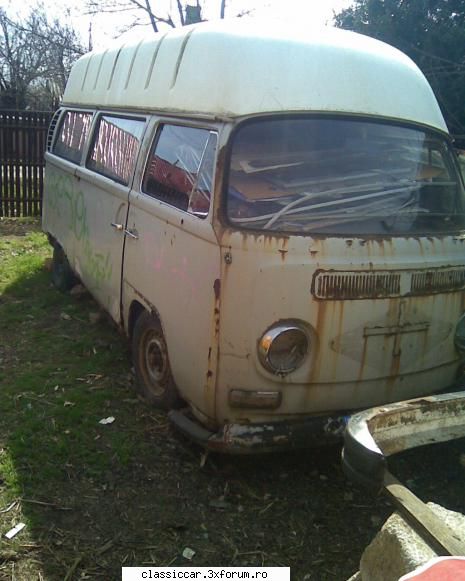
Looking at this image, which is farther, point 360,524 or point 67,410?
point 67,410

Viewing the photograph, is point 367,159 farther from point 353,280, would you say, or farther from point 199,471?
point 199,471

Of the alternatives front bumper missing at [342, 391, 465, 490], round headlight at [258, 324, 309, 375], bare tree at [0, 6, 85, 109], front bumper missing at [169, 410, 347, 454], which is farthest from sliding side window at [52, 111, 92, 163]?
bare tree at [0, 6, 85, 109]

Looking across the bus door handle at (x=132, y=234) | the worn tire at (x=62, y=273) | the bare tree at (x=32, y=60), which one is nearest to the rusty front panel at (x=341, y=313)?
the bus door handle at (x=132, y=234)

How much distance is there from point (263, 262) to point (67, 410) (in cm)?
202

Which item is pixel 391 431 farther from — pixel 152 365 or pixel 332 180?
pixel 152 365

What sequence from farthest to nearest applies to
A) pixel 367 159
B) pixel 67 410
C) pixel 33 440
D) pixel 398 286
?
pixel 67 410 < pixel 33 440 < pixel 367 159 < pixel 398 286

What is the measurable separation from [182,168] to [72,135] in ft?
10.2

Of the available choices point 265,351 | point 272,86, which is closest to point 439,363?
point 265,351

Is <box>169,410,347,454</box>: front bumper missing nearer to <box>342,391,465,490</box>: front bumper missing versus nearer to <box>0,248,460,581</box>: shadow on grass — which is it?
<box>0,248,460,581</box>: shadow on grass

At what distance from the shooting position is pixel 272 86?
337 centimetres

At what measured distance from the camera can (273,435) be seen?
3291 millimetres

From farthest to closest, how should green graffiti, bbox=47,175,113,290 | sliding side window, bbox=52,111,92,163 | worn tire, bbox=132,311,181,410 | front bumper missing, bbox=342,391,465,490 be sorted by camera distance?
sliding side window, bbox=52,111,92,163, green graffiti, bbox=47,175,113,290, worn tire, bbox=132,311,181,410, front bumper missing, bbox=342,391,465,490

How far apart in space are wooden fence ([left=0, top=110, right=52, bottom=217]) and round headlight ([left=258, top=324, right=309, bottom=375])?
9.37m

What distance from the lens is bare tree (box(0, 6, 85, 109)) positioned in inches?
843
